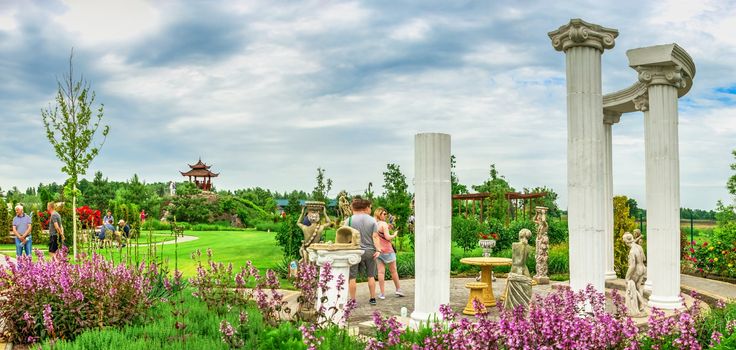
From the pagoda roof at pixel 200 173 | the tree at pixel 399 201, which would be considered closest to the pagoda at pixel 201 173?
the pagoda roof at pixel 200 173

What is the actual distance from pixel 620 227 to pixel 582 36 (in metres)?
8.64

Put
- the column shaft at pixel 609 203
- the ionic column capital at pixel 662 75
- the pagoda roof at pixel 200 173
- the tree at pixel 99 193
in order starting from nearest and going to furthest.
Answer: the ionic column capital at pixel 662 75
the column shaft at pixel 609 203
the tree at pixel 99 193
the pagoda roof at pixel 200 173

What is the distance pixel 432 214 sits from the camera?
788cm

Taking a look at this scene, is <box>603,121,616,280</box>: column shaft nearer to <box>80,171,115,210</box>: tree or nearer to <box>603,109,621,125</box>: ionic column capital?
<box>603,109,621,125</box>: ionic column capital

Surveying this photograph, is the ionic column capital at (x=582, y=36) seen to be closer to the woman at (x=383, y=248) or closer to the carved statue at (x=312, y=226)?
the woman at (x=383, y=248)

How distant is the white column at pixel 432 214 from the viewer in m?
7.89

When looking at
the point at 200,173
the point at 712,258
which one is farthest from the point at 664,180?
the point at 200,173

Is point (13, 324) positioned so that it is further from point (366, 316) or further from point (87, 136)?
point (87, 136)

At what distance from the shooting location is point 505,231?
784 inches

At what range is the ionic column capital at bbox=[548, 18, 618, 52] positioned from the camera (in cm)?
854

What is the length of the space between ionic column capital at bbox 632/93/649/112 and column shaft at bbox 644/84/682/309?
1.63 metres

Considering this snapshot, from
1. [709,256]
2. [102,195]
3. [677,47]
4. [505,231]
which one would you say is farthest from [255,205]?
[677,47]

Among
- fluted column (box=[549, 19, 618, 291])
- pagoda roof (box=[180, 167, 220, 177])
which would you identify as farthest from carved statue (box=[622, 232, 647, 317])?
pagoda roof (box=[180, 167, 220, 177])

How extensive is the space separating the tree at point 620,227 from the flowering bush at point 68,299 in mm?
11818
